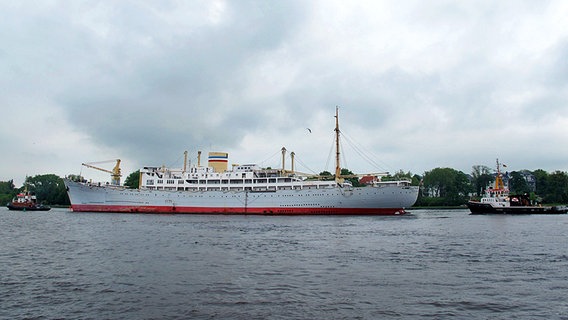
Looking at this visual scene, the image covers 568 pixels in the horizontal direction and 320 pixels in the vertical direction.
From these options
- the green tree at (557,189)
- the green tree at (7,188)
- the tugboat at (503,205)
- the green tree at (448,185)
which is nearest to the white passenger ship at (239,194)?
the tugboat at (503,205)

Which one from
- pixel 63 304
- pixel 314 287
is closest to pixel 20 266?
pixel 63 304

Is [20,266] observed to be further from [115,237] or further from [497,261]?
[497,261]

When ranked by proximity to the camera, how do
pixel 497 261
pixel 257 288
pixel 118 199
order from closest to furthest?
pixel 257 288
pixel 497 261
pixel 118 199

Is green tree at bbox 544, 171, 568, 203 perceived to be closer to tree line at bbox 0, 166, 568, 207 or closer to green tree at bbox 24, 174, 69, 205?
tree line at bbox 0, 166, 568, 207

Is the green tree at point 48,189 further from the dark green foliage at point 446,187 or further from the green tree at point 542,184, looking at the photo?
the green tree at point 542,184

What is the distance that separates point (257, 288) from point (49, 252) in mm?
13905

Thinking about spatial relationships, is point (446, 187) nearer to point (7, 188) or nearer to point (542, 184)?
point (542, 184)

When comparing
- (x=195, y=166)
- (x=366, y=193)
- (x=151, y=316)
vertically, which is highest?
(x=195, y=166)

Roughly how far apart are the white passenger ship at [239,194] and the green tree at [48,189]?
62890mm

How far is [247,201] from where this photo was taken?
62.6m

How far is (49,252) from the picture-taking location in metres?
21.3

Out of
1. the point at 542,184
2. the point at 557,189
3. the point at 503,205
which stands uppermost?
the point at 542,184

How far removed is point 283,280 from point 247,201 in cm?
4849

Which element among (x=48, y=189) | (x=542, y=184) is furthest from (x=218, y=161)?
(x=542, y=184)
